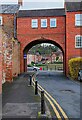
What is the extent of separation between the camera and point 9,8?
44.3 metres

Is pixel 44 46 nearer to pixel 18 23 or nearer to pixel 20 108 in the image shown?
pixel 18 23

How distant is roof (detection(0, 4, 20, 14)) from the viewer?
4222 cm

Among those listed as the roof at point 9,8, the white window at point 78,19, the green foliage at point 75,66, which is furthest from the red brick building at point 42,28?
the green foliage at point 75,66

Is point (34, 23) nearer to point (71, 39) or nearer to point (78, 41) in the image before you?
point (71, 39)

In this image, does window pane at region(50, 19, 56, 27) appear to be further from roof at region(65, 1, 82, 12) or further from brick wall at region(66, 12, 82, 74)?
brick wall at region(66, 12, 82, 74)

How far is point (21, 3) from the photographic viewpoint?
46875 mm

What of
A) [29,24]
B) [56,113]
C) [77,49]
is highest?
[29,24]

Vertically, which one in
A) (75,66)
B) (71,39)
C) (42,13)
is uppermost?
(42,13)

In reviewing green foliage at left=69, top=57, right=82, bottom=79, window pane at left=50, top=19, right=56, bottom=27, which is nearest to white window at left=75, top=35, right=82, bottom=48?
window pane at left=50, top=19, right=56, bottom=27

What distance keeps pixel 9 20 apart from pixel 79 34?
11.3m

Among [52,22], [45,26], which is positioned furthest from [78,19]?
[45,26]

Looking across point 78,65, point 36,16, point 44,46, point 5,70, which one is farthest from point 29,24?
point 44,46

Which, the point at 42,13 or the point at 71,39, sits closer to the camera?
the point at 71,39

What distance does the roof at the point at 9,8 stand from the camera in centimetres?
4222
